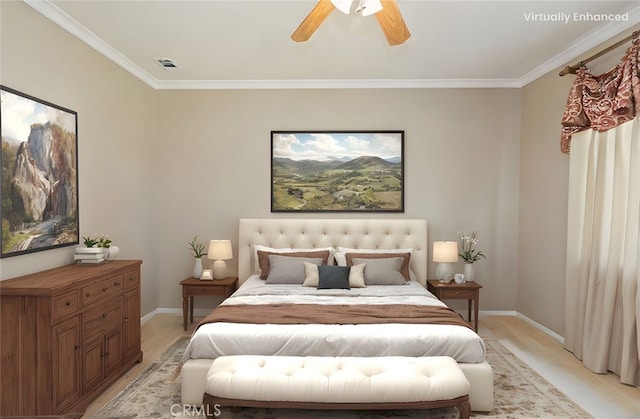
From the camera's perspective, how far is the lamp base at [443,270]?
467 centimetres

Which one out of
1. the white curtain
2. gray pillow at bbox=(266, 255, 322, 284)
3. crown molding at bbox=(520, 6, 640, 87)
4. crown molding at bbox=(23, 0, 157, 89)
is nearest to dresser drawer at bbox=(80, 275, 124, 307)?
gray pillow at bbox=(266, 255, 322, 284)

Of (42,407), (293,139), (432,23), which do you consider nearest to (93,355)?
(42,407)

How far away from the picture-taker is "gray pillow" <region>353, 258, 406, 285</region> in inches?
169

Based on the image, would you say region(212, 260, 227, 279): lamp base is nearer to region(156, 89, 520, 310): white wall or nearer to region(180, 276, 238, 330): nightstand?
region(180, 276, 238, 330): nightstand

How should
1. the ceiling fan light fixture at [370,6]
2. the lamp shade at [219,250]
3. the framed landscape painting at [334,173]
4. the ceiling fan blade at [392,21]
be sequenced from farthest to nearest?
the framed landscape painting at [334,173], the lamp shade at [219,250], the ceiling fan blade at [392,21], the ceiling fan light fixture at [370,6]

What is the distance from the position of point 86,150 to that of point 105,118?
49 cm

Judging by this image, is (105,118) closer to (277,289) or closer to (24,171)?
(24,171)

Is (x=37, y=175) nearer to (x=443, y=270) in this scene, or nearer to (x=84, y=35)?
(x=84, y=35)

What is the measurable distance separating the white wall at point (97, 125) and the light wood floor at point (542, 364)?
0.68m

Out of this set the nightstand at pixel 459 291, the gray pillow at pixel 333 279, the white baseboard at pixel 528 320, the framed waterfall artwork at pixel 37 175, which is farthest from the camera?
the nightstand at pixel 459 291

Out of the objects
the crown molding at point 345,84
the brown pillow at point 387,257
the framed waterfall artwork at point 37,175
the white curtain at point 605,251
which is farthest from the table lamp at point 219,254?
the white curtain at point 605,251

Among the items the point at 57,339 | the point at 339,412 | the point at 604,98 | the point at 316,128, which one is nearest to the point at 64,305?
the point at 57,339

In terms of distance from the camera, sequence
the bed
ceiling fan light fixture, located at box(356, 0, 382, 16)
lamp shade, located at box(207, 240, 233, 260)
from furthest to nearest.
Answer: lamp shade, located at box(207, 240, 233, 260), the bed, ceiling fan light fixture, located at box(356, 0, 382, 16)

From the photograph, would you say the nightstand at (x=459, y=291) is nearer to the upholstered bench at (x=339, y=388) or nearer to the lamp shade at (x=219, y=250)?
the upholstered bench at (x=339, y=388)
